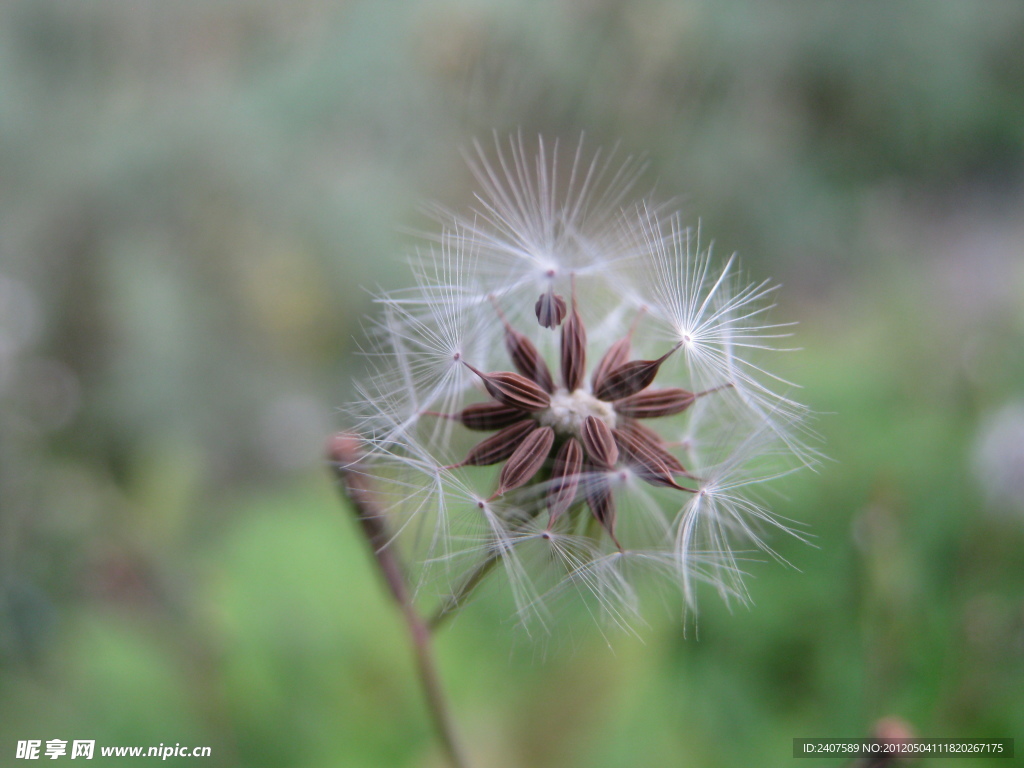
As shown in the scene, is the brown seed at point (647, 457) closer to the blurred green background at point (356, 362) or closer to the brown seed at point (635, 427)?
the brown seed at point (635, 427)

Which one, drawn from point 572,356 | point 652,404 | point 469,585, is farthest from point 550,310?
point 469,585

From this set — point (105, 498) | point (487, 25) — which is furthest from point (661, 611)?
point (487, 25)

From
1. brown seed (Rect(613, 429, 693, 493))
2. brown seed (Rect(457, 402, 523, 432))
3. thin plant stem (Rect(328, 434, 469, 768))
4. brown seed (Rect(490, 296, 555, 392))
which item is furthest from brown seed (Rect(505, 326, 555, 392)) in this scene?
thin plant stem (Rect(328, 434, 469, 768))

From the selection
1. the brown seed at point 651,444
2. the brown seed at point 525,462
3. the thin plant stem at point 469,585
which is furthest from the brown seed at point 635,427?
the thin plant stem at point 469,585

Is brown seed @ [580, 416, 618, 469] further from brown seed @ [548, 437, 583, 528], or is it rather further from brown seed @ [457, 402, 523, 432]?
brown seed @ [457, 402, 523, 432]

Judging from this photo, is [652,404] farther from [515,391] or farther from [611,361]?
[515,391]

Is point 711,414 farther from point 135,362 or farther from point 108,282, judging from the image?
point 108,282
